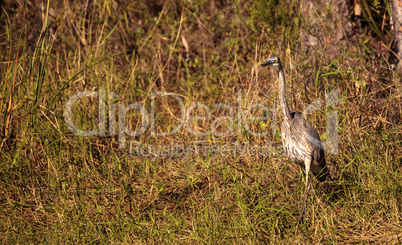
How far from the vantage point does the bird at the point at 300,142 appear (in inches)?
133

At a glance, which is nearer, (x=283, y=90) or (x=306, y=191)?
(x=306, y=191)

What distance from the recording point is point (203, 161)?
3684 mm

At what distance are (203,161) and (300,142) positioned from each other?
32.1 inches

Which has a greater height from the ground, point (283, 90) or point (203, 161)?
point (283, 90)

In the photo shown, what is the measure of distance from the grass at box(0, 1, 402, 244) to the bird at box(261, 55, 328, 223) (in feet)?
0.52

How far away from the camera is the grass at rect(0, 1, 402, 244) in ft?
10.5

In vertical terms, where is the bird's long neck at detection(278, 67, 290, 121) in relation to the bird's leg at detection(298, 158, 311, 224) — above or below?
above

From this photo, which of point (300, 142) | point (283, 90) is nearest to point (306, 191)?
point (300, 142)

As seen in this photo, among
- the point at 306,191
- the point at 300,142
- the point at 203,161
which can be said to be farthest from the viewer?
the point at 203,161

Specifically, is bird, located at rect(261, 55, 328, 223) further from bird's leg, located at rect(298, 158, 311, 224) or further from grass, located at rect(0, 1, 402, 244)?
grass, located at rect(0, 1, 402, 244)

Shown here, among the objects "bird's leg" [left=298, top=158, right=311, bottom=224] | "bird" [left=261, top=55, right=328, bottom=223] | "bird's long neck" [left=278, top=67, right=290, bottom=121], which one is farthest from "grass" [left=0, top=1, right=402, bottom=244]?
"bird's long neck" [left=278, top=67, right=290, bottom=121]

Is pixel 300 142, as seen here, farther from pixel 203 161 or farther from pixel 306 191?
pixel 203 161

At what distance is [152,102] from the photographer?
5.02 metres

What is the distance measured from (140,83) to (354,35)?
257 cm
